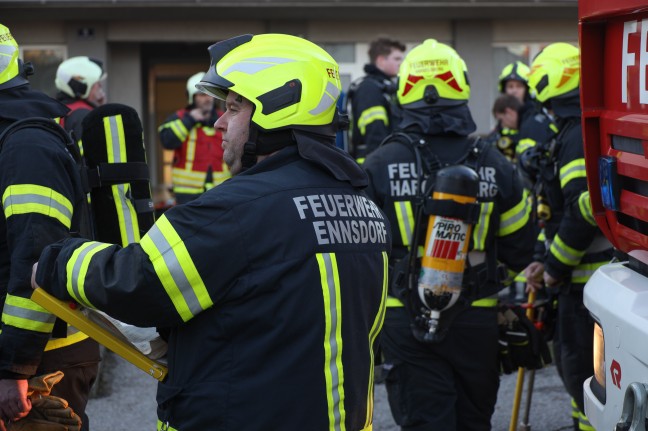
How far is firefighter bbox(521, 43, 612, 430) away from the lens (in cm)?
545

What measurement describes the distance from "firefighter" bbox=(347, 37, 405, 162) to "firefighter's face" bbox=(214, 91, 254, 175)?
5992 mm

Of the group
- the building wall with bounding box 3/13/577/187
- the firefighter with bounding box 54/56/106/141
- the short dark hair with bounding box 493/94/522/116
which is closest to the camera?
the firefighter with bounding box 54/56/106/141

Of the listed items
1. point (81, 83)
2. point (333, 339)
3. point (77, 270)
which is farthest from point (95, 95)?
point (333, 339)

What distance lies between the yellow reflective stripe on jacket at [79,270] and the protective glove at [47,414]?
0.95 m

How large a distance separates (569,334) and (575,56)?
→ 4.95ft

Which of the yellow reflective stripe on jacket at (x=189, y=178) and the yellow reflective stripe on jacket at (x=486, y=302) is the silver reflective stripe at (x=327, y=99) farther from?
the yellow reflective stripe on jacket at (x=189, y=178)

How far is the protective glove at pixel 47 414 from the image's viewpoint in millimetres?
3609

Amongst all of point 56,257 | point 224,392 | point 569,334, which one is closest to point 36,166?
point 56,257

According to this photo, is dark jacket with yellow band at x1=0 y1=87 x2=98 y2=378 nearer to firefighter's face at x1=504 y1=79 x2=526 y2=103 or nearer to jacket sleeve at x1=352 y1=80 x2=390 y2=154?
jacket sleeve at x1=352 y1=80 x2=390 y2=154

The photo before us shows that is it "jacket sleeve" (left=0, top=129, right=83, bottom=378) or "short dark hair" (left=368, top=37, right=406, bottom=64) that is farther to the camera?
"short dark hair" (left=368, top=37, right=406, bottom=64)

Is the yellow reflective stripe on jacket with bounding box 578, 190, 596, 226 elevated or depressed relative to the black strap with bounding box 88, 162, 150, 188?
depressed

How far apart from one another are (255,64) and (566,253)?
304 centimetres

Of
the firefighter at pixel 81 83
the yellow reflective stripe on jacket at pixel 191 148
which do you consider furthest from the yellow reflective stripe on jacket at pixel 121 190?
the yellow reflective stripe on jacket at pixel 191 148

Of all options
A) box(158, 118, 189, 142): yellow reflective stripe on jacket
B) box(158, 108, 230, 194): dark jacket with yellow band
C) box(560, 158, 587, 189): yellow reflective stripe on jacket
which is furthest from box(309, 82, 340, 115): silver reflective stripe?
box(158, 118, 189, 142): yellow reflective stripe on jacket
